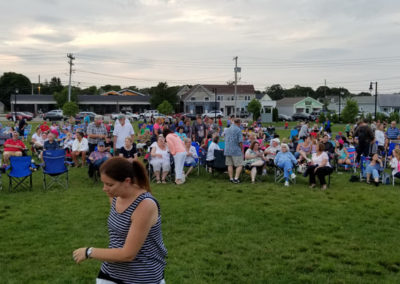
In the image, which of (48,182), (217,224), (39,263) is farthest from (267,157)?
(39,263)

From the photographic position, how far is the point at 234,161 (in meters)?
10.2

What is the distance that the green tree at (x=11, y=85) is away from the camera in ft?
260

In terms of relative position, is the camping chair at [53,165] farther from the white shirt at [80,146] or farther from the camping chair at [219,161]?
the camping chair at [219,161]

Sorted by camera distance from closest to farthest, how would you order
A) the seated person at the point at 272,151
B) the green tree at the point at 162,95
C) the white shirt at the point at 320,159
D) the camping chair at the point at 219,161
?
the white shirt at the point at 320,159
the camping chair at the point at 219,161
the seated person at the point at 272,151
the green tree at the point at 162,95

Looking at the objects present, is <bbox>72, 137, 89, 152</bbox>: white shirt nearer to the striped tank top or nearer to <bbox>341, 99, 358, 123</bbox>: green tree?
the striped tank top

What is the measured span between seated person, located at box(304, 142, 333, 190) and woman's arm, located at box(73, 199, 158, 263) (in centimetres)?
811

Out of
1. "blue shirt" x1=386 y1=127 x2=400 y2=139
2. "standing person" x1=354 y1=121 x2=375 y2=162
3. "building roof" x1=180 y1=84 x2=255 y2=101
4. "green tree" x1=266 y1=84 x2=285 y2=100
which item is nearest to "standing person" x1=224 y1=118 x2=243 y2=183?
"standing person" x1=354 y1=121 x2=375 y2=162

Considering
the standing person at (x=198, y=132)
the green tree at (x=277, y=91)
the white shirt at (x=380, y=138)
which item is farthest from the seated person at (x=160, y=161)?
the green tree at (x=277, y=91)

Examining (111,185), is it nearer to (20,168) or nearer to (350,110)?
(20,168)

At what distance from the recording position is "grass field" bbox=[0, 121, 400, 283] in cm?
458

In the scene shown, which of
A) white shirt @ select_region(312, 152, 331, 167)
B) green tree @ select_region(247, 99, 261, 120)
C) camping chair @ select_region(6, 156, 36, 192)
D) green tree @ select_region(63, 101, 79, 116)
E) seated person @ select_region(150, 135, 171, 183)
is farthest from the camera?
green tree @ select_region(247, 99, 261, 120)

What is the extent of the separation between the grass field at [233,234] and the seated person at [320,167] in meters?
0.41

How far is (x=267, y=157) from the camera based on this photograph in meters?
11.0

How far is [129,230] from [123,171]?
332mm
